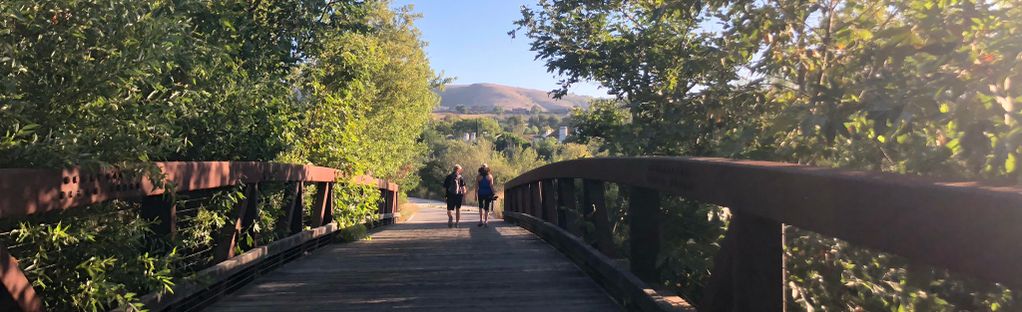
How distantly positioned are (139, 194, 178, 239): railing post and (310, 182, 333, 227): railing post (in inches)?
159

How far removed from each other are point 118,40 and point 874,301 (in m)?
4.51

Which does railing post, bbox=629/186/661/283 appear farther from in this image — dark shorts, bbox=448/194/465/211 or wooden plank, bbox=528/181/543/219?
dark shorts, bbox=448/194/465/211

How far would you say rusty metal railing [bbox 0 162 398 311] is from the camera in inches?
96.3

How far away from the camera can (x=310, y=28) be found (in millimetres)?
6547

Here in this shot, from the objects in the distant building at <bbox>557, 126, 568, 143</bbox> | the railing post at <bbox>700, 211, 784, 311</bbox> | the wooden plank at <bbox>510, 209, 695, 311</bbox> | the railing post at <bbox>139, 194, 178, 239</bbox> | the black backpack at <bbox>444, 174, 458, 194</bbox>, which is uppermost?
the distant building at <bbox>557, 126, 568, 143</bbox>

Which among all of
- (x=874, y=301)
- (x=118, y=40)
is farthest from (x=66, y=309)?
(x=874, y=301)

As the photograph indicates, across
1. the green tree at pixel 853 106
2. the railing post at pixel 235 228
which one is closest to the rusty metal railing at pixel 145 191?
the railing post at pixel 235 228

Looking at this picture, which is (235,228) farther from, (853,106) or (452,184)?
(452,184)

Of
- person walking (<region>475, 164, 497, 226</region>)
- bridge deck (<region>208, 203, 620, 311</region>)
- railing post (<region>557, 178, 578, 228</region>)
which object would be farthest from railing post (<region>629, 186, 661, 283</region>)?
person walking (<region>475, 164, 497, 226</region>)

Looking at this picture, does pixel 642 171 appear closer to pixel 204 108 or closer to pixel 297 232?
pixel 204 108

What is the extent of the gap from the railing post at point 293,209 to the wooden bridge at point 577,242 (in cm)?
2

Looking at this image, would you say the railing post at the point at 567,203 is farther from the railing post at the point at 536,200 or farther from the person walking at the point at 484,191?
the person walking at the point at 484,191

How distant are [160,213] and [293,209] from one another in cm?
298

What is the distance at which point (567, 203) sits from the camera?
23.0 feet
